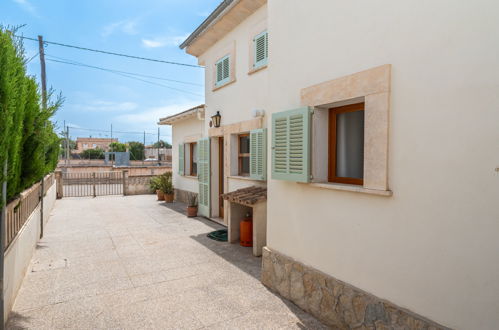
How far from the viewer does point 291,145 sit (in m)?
3.92

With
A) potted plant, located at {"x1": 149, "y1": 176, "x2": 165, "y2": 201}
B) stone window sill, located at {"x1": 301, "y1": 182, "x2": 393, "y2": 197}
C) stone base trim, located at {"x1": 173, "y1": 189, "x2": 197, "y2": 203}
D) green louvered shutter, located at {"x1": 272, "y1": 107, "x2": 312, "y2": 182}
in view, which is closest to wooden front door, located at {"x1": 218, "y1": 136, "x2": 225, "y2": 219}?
stone base trim, located at {"x1": 173, "y1": 189, "x2": 197, "y2": 203}

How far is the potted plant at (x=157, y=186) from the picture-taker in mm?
13109

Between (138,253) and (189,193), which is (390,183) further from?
(189,193)

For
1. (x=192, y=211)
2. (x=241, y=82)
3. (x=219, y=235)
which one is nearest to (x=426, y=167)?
(x=219, y=235)

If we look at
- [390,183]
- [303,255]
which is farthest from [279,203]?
[390,183]

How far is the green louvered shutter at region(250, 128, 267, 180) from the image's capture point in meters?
6.57

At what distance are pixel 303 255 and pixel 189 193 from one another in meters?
8.59

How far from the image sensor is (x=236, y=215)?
22.5ft

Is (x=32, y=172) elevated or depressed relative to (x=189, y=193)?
elevated

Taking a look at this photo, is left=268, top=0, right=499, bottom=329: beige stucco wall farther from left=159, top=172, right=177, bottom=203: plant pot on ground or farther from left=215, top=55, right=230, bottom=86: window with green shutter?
left=159, top=172, right=177, bottom=203: plant pot on ground

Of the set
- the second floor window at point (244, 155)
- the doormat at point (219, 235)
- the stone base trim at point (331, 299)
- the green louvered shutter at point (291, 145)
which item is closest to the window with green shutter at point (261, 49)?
the second floor window at point (244, 155)

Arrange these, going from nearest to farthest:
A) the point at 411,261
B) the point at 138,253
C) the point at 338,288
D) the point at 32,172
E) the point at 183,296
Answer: the point at 411,261, the point at 338,288, the point at 183,296, the point at 32,172, the point at 138,253

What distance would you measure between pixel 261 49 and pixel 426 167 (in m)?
5.21

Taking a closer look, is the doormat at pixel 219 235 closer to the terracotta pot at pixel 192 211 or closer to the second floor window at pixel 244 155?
the second floor window at pixel 244 155
